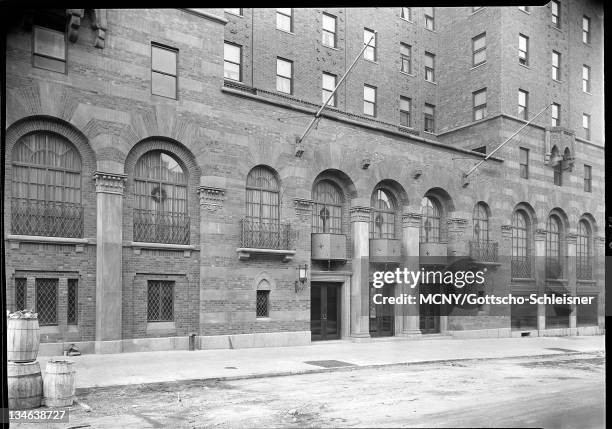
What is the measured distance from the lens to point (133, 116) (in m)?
7.87

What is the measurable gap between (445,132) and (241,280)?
3.75 m

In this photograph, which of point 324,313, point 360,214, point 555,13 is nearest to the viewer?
point 555,13

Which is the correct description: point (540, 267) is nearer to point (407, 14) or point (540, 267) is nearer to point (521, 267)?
point (521, 267)

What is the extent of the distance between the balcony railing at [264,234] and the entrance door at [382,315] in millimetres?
1522

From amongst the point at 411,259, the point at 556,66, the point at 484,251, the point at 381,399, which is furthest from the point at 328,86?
the point at 381,399

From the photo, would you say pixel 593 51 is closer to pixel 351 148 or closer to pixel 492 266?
pixel 492 266

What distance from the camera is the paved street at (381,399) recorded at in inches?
206

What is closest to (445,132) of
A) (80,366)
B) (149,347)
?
(149,347)

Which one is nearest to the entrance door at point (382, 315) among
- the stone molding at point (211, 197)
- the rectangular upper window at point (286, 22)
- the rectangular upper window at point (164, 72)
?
the stone molding at point (211, 197)

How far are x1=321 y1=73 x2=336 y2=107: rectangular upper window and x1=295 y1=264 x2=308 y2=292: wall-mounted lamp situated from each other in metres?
2.45

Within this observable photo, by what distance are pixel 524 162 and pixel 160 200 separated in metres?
5.29

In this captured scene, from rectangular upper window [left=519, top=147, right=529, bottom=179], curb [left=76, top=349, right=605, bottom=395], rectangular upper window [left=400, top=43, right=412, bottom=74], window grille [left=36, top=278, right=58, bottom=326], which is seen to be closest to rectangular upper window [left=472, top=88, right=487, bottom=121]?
rectangular upper window [left=519, top=147, right=529, bottom=179]

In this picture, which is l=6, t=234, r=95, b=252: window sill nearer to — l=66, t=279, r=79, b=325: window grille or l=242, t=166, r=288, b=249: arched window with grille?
l=66, t=279, r=79, b=325: window grille

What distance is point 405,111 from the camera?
7.53 meters
